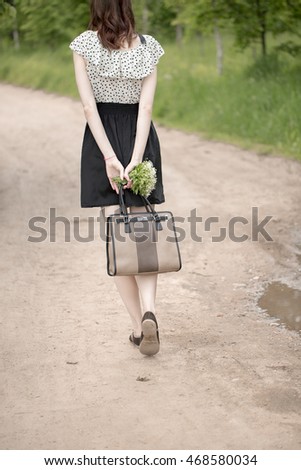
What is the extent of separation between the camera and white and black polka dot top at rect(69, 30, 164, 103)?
501cm

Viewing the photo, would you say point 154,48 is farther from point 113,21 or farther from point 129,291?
point 129,291

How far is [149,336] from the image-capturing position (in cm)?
515

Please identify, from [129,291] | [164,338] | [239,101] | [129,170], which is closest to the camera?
[129,170]

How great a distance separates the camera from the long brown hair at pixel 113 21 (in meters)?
4.98

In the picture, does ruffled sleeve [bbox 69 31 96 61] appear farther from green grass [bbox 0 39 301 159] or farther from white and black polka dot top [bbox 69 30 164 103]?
green grass [bbox 0 39 301 159]

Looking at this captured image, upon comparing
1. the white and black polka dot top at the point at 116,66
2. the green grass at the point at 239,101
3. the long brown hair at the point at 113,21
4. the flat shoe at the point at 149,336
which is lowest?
the green grass at the point at 239,101

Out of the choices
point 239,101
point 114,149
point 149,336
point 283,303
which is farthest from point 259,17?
point 149,336

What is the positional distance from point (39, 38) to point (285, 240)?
64.7 ft

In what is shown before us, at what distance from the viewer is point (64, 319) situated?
614cm

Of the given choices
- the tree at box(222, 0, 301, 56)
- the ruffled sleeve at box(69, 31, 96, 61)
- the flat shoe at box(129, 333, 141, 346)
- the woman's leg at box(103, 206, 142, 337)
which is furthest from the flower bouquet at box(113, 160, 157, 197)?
the tree at box(222, 0, 301, 56)

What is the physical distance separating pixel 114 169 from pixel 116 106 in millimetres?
364

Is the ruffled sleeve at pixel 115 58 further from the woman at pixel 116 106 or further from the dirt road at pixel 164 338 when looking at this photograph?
the dirt road at pixel 164 338

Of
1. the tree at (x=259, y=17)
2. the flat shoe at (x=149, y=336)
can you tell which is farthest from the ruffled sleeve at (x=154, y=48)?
the tree at (x=259, y=17)

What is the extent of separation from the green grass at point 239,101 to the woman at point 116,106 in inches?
262
